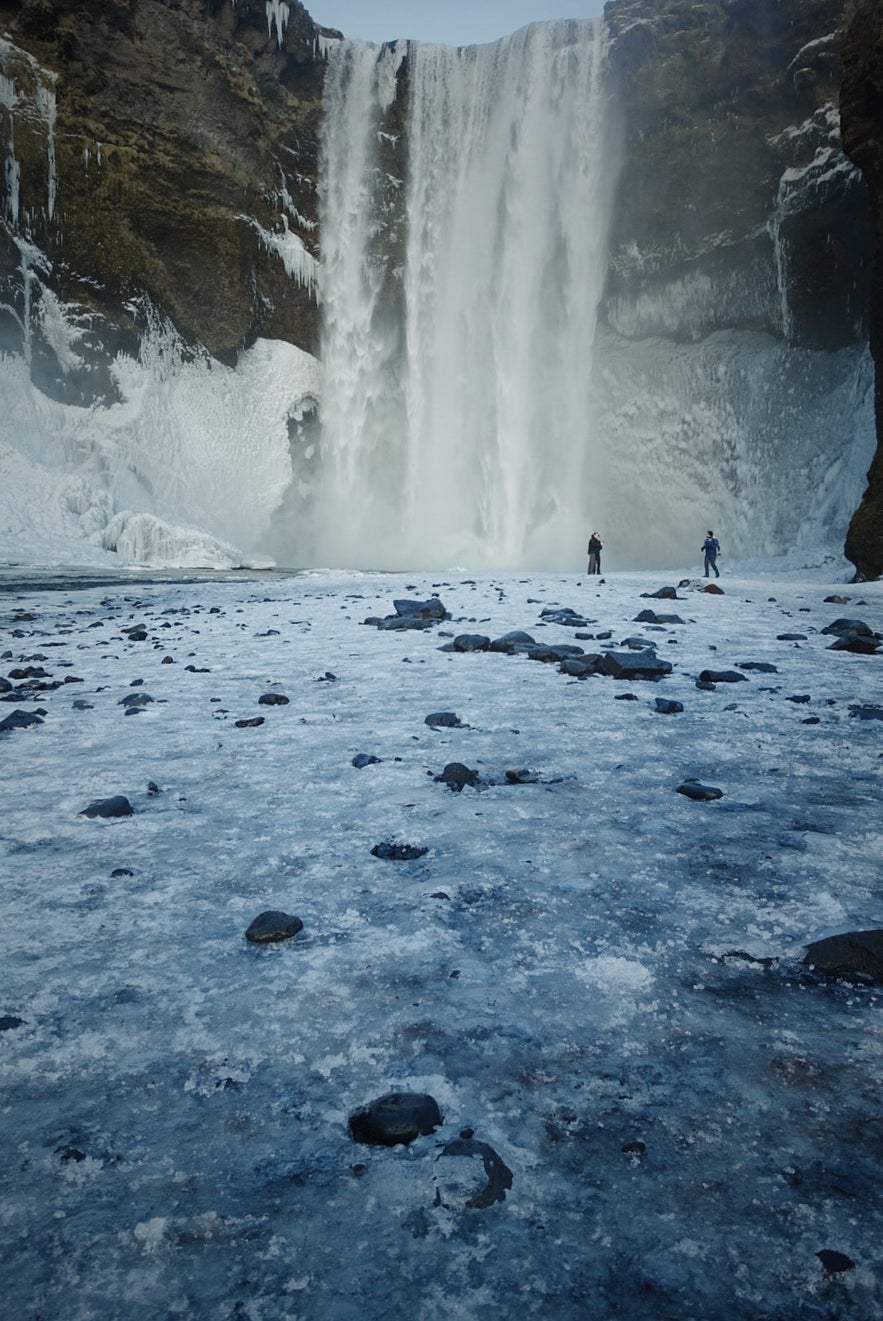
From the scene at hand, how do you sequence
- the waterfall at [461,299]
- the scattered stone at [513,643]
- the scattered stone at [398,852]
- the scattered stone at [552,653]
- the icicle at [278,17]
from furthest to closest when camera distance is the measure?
the waterfall at [461,299] < the icicle at [278,17] < the scattered stone at [513,643] < the scattered stone at [552,653] < the scattered stone at [398,852]

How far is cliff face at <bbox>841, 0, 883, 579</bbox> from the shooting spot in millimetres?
15539

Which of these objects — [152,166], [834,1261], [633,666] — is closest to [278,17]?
[152,166]

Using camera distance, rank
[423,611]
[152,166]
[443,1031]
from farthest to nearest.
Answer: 1. [152,166]
2. [423,611]
3. [443,1031]

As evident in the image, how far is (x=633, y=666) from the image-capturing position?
5.38 m

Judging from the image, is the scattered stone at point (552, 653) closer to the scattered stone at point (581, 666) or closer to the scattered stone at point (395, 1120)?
the scattered stone at point (581, 666)

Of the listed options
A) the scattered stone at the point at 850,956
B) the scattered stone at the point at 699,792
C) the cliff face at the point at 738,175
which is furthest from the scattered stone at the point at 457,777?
the cliff face at the point at 738,175

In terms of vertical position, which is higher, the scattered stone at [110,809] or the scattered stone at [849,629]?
the scattered stone at [849,629]

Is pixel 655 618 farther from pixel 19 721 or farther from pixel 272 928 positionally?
pixel 272 928

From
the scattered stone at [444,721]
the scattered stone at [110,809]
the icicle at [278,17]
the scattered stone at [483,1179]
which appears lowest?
the scattered stone at [483,1179]

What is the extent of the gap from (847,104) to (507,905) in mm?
21747

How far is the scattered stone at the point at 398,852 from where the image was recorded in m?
2.44

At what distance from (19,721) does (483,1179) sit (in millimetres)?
3999

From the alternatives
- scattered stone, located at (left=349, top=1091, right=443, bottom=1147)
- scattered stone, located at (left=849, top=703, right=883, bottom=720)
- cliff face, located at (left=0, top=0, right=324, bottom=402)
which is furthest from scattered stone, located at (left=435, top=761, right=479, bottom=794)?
cliff face, located at (left=0, top=0, right=324, bottom=402)

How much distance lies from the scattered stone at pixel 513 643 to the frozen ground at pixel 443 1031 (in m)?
2.96
